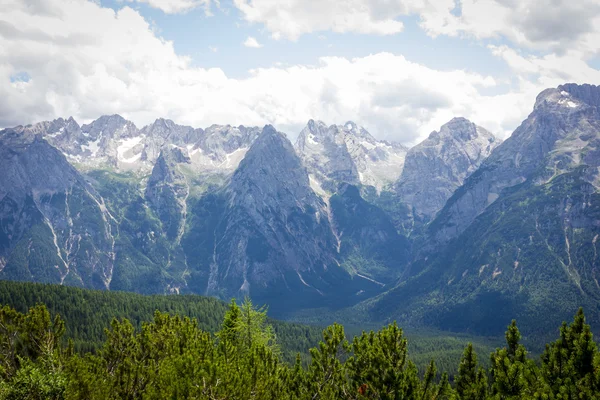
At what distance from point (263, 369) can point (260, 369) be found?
4.74 ft

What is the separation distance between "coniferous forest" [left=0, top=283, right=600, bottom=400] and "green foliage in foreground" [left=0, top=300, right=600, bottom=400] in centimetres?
8

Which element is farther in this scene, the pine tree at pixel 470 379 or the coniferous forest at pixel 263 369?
the pine tree at pixel 470 379

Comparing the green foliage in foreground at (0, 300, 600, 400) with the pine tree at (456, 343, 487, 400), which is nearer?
the green foliage in foreground at (0, 300, 600, 400)

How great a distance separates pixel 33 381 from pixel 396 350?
103ft

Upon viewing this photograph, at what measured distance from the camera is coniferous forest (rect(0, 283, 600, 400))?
3109cm

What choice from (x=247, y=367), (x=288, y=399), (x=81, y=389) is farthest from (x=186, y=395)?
(x=81, y=389)

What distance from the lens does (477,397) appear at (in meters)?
33.7

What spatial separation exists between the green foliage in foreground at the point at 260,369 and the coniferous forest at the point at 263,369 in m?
0.08

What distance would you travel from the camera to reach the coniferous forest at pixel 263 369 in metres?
31.1

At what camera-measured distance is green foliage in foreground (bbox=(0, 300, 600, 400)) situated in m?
31.1

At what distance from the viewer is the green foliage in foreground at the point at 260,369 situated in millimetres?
31078

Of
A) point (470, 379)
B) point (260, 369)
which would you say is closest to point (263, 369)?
point (260, 369)

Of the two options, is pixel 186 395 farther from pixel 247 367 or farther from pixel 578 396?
pixel 578 396

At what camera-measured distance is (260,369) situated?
3669 cm
